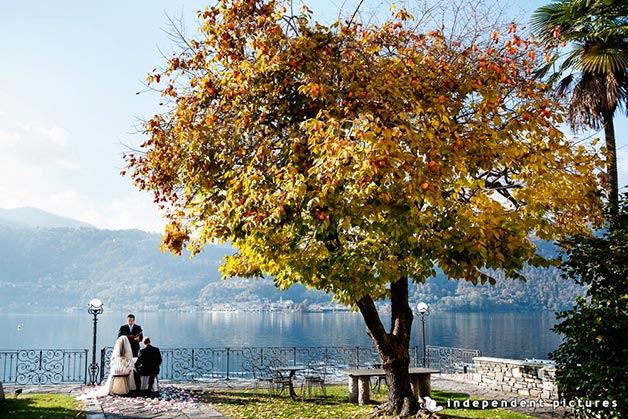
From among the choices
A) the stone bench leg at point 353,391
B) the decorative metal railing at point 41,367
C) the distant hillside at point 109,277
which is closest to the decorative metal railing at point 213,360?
the decorative metal railing at point 41,367

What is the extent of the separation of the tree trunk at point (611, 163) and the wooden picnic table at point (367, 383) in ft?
17.4

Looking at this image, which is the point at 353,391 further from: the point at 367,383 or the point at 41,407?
the point at 41,407

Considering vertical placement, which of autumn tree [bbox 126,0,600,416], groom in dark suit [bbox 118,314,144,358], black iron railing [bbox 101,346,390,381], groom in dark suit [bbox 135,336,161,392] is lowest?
black iron railing [bbox 101,346,390,381]

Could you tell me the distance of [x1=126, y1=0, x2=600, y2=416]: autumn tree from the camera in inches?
289

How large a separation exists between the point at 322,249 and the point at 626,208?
427 centimetres

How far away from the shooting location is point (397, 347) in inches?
402

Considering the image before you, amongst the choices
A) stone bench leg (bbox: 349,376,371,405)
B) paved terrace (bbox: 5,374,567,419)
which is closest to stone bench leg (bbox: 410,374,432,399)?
stone bench leg (bbox: 349,376,371,405)

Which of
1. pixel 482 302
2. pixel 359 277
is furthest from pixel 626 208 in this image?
pixel 482 302

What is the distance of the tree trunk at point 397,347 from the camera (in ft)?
33.2

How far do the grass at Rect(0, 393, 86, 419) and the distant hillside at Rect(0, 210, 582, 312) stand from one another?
136 meters

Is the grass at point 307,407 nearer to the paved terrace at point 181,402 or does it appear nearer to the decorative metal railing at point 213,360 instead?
the paved terrace at point 181,402

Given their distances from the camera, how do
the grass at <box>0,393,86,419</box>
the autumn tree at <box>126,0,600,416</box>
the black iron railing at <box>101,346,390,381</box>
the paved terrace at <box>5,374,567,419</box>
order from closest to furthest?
the autumn tree at <box>126,0,600,416</box>
the grass at <box>0,393,86,419</box>
the paved terrace at <box>5,374,567,419</box>
the black iron railing at <box>101,346,390,381</box>

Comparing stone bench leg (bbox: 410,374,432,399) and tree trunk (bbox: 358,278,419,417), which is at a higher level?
tree trunk (bbox: 358,278,419,417)

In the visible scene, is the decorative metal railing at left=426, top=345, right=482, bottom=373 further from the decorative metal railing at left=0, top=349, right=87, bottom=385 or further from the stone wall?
the decorative metal railing at left=0, top=349, right=87, bottom=385
